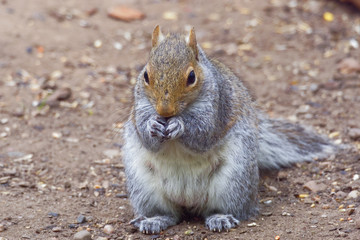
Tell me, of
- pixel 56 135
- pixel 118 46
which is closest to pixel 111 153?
pixel 56 135

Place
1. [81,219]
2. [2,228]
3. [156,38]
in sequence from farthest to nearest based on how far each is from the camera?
Answer: [81,219]
[2,228]
[156,38]

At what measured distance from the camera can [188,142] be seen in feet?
14.3

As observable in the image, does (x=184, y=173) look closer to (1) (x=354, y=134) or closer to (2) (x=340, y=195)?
(2) (x=340, y=195)

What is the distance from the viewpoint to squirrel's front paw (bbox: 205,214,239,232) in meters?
4.59

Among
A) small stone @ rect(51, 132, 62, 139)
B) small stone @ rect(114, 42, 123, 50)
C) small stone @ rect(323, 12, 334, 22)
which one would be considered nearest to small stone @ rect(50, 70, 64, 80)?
small stone @ rect(114, 42, 123, 50)

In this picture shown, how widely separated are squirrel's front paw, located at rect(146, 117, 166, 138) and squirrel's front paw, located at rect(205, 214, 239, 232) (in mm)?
853

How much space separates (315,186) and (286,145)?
1.85 ft

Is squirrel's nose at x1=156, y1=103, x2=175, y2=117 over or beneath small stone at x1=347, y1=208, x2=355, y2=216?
over

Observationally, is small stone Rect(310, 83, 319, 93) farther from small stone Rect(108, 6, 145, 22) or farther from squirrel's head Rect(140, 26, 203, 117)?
squirrel's head Rect(140, 26, 203, 117)

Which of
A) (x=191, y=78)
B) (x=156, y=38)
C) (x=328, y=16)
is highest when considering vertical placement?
(x=156, y=38)

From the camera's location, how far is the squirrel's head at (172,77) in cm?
404

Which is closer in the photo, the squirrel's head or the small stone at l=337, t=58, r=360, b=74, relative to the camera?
the squirrel's head

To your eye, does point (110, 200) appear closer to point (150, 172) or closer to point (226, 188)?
point (150, 172)

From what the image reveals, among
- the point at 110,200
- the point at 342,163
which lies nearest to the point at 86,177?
the point at 110,200
